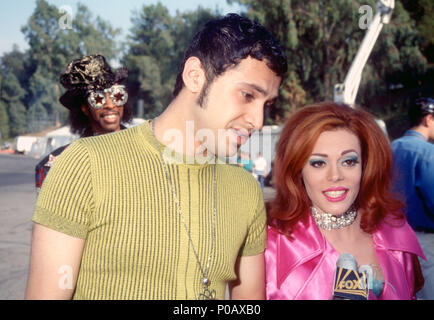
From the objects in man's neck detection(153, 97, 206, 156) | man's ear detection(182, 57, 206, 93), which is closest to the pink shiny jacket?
man's neck detection(153, 97, 206, 156)

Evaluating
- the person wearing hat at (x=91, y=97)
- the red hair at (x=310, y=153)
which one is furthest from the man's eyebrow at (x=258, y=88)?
the person wearing hat at (x=91, y=97)

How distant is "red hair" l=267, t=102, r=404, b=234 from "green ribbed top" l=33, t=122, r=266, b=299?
0.79 m

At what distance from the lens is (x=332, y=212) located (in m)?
2.17

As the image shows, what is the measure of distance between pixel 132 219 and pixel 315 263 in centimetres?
119

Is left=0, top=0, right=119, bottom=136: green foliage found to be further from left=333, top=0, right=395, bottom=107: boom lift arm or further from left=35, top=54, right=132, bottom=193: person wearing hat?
left=35, top=54, right=132, bottom=193: person wearing hat

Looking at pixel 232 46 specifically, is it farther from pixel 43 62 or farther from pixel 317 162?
pixel 43 62

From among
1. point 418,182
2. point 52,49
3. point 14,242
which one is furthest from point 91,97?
point 52,49

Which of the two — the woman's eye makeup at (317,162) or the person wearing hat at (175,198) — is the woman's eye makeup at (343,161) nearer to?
the woman's eye makeup at (317,162)

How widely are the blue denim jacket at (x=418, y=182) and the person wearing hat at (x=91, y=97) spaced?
8.18ft

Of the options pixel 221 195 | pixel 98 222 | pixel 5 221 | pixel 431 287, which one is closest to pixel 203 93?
pixel 221 195

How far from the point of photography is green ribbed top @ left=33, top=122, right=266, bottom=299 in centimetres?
131

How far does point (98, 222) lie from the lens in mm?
1337

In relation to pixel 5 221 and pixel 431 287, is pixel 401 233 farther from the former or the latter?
pixel 5 221

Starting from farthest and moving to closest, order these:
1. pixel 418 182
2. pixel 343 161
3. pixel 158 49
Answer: pixel 158 49 → pixel 418 182 → pixel 343 161
